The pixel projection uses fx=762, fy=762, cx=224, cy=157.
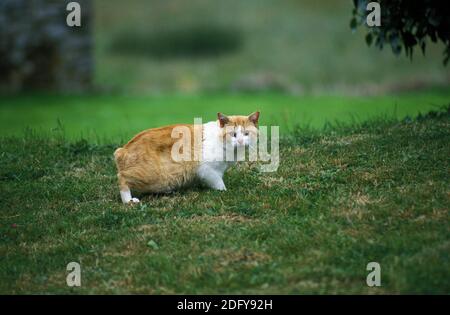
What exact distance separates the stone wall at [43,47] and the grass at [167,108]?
0.45 meters

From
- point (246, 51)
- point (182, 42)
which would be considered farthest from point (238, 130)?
point (182, 42)

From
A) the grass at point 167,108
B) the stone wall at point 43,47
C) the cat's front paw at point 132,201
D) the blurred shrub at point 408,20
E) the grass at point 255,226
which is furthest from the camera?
the stone wall at point 43,47

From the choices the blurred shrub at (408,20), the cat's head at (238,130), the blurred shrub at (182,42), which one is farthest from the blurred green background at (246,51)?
the cat's head at (238,130)

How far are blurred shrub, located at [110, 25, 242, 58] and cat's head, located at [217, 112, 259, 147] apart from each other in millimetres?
15123

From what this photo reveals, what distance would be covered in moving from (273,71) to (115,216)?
14888 millimetres

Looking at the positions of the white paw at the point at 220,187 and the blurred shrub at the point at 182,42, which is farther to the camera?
the blurred shrub at the point at 182,42

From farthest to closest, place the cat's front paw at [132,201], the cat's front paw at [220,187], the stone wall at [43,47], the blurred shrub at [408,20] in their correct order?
the stone wall at [43,47] < the blurred shrub at [408,20] < the cat's front paw at [220,187] < the cat's front paw at [132,201]

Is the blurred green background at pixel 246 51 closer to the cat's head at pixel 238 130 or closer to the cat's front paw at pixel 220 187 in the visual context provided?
the cat's head at pixel 238 130

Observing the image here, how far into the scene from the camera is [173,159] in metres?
9.00

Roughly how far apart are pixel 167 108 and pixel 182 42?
240 inches

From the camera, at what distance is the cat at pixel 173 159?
892 cm

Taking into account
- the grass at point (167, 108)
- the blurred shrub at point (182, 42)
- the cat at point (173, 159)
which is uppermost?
the blurred shrub at point (182, 42)

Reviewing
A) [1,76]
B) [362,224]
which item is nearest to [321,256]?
[362,224]

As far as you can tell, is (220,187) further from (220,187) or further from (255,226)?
(255,226)
